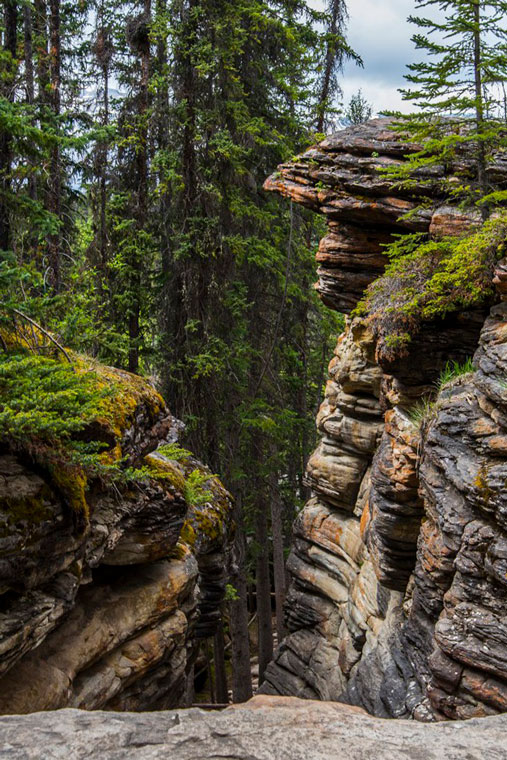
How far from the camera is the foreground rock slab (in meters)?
2.86

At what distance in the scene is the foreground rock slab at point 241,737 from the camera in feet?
9.39

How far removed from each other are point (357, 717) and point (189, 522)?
27.1ft

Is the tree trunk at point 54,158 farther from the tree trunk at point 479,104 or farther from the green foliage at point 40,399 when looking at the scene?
the tree trunk at point 479,104

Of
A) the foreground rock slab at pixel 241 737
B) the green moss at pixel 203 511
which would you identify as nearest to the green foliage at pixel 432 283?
the green moss at pixel 203 511

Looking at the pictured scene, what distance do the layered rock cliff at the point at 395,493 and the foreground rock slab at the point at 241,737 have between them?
4.52 m

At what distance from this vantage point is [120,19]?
16297mm

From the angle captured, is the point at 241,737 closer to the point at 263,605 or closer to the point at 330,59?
the point at 263,605

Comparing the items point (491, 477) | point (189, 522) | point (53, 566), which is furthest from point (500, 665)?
point (189, 522)

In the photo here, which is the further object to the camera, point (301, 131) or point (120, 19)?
point (301, 131)

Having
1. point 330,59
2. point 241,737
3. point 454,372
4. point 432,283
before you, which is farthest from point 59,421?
point 330,59

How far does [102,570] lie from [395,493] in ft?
17.8

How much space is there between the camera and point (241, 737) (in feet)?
10.1

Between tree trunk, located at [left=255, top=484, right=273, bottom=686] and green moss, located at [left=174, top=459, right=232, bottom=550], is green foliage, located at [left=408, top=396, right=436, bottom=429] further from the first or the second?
tree trunk, located at [left=255, top=484, right=273, bottom=686]

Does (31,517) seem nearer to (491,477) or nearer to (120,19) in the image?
(491,477)
